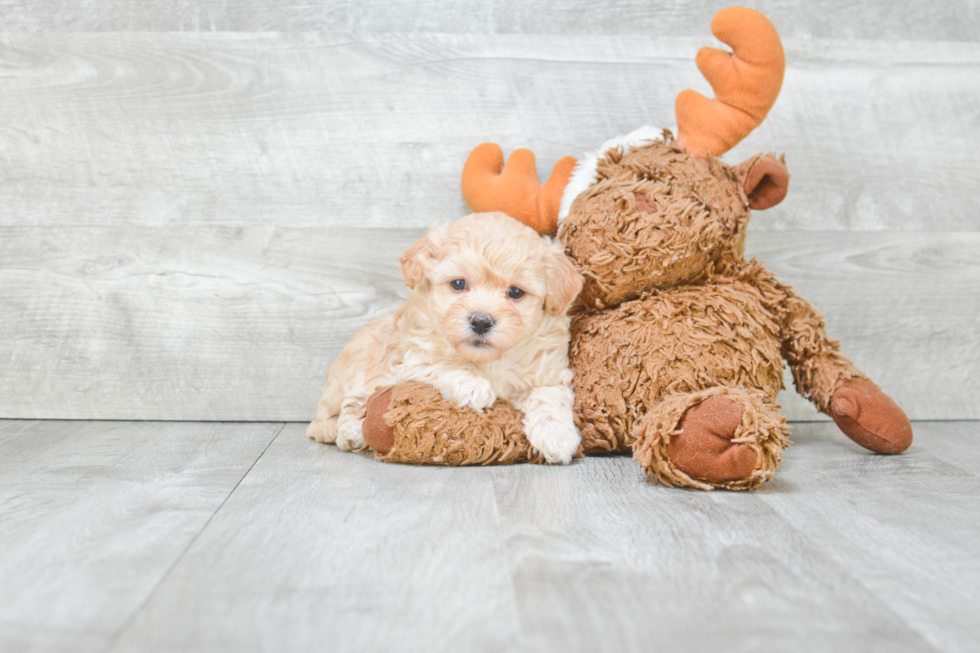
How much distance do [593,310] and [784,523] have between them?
633 mm

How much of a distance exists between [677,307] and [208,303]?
45.8 inches

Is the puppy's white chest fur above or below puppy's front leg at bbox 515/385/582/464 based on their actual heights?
above

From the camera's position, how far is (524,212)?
67.4 inches

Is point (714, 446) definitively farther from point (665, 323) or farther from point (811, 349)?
point (811, 349)

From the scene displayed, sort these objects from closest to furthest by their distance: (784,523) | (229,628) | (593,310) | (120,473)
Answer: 1. (229,628)
2. (784,523)
3. (120,473)
4. (593,310)

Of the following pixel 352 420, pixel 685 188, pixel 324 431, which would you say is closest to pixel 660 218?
pixel 685 188

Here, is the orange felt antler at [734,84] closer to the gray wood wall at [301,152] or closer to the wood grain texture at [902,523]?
the gray wood wall at [301,152]

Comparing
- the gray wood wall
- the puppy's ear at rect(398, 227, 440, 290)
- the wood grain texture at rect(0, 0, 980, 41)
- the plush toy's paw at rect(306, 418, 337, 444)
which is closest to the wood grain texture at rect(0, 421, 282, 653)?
the plush toy's paw at rect(306, 418, 337, 444)

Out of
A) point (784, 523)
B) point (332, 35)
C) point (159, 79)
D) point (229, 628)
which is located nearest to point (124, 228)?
point (159, 79)

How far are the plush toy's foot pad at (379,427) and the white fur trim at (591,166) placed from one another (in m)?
0.55

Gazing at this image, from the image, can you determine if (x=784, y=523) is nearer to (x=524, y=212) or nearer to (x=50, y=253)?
(x=524, y=212)

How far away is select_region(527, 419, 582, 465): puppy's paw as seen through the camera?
147cm

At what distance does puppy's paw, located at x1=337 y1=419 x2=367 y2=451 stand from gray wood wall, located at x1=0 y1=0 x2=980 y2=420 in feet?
1.25

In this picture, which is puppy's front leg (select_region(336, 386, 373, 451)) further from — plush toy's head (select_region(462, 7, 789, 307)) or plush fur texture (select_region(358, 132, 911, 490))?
plush toy's head (select_region(462, 7, 789, 307))
